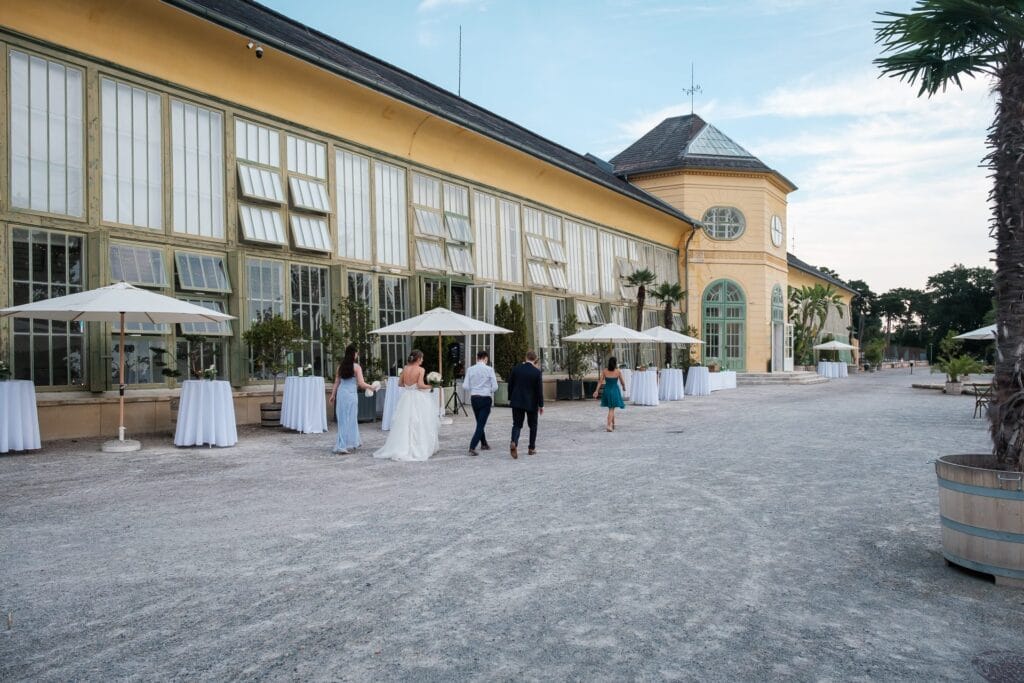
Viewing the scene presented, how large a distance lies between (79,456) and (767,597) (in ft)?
30.4

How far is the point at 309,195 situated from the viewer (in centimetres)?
1661

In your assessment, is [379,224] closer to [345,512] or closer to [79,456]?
[79,456]

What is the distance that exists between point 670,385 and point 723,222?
15.1 m

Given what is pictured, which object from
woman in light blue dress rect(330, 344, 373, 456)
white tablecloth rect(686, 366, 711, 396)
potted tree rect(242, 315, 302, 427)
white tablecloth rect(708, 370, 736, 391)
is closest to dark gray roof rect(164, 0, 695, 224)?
potted tree rect(242, 315, 302, 427)

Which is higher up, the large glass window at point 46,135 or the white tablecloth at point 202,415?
the large glass window at point 46,135

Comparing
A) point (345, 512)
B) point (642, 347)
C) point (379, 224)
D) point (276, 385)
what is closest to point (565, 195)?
point (642, 347)

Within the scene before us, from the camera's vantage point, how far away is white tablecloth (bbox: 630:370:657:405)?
2314 cm

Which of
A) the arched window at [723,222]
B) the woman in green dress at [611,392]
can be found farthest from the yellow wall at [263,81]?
the arched window at [723,222]

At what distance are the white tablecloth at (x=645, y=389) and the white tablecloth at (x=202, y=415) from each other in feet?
45.7

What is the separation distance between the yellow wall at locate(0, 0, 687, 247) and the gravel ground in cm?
703

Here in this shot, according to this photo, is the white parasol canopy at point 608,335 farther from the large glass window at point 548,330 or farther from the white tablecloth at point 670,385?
the white tablecloth at point 670,385

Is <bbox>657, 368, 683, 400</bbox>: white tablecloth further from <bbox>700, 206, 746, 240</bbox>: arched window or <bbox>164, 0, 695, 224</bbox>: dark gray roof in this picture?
<bbox>700, 206, 746, 240</bbox>: arched window

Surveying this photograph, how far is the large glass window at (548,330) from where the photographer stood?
24828mm

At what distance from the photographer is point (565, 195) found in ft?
88.7
